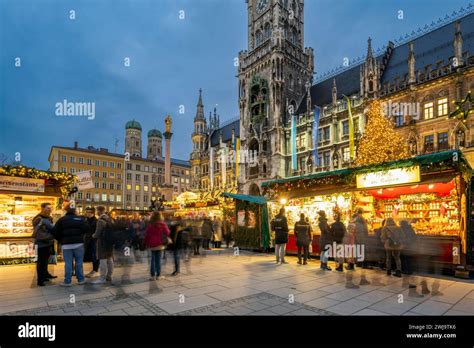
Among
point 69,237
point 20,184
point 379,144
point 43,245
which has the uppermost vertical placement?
point 379,144

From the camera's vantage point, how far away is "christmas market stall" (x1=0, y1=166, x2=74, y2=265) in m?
11.8

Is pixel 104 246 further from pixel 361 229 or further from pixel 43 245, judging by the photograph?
pixel 361 229

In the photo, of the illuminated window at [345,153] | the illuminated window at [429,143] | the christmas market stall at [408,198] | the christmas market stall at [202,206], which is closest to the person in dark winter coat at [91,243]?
the christmas market stall at [408,198]

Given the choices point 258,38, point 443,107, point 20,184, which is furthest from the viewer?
point 258,38

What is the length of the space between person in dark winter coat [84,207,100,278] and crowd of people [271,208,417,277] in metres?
6.65

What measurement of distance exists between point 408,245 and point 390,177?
2.99 m

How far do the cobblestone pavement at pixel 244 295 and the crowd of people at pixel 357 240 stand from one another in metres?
0.56

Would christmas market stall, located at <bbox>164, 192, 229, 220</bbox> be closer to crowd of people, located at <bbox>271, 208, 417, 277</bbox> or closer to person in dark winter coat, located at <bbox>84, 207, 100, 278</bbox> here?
crowd of people, located at <bbox>271, 208, 417, 277</bbox>

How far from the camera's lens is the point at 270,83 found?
146ft

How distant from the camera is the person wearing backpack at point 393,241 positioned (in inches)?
322

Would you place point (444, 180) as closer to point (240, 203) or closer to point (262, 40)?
point (240, 203)

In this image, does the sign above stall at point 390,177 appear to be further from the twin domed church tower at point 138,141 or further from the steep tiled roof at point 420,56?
the twin domed church tower at point 138,141

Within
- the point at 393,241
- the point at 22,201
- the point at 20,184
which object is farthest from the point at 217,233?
the point at 393,241
